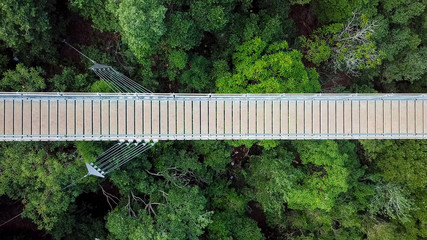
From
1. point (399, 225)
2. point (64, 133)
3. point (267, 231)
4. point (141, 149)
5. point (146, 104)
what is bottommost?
point (267, 231)

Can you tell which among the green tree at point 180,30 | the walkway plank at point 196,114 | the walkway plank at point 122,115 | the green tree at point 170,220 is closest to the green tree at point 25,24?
the walkway plank at point 122,115

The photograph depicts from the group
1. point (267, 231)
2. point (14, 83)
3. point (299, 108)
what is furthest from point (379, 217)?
point (14, 83)

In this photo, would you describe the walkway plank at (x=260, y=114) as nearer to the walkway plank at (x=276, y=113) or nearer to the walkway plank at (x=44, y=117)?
the walkway plank at (x=276, y=113)

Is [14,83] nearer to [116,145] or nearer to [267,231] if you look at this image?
[116,145]

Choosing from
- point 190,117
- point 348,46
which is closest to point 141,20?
point 190,117

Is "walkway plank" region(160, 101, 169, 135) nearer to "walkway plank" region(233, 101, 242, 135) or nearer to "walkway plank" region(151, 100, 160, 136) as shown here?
"walkway plank" region(151, 100, 160, 136)
